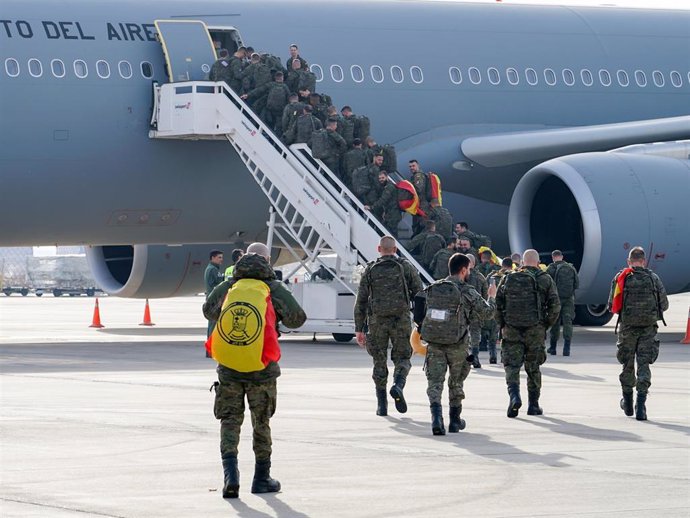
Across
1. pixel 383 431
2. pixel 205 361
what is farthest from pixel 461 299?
pixel 205 361

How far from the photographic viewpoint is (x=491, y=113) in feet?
74.9

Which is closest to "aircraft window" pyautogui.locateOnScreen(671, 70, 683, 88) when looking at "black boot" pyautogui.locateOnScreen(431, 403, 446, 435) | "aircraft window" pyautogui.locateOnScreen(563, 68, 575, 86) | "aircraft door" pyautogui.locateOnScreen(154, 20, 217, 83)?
"aircraft window" pyautogui.locateOnScreen(563, 68, 575, 86)

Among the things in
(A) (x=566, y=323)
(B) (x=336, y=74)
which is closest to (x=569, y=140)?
(B) (x=336, y=74)

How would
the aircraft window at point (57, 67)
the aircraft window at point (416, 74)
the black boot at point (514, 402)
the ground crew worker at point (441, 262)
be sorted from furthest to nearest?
the aircraft window at point (416, 74) → the aircraft window at point (57, 67) → the ground crew worker at point (441, 262) → the black boot at point (514, 402)

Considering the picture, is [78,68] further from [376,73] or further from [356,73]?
[376,73]

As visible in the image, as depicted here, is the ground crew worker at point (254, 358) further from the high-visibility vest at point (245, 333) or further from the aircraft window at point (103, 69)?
the aircraft window at point (103, 69)

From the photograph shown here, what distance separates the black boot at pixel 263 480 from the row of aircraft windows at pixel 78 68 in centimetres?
1195

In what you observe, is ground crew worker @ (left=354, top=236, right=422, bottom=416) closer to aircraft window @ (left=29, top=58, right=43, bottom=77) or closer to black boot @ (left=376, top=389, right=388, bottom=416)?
black boot @ (left=376, top=389, right=388, bottom=416)

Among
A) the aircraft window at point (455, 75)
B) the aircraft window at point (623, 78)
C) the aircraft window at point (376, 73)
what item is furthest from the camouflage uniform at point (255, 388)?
the aircraft window at point (623, 78)

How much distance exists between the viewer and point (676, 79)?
2456 centimetres

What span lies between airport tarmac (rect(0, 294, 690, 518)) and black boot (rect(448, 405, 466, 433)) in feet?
0.46

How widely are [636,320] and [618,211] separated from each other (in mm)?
8248

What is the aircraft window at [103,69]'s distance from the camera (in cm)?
1952

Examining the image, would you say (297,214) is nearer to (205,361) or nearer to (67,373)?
(205,361)
